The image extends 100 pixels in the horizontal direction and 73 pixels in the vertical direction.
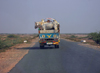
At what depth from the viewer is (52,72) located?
6734 millimetres

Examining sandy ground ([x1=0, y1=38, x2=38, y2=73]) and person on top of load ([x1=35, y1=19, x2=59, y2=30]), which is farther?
person on top of load ([x1=35, y1=19, x2=59, y2=30])

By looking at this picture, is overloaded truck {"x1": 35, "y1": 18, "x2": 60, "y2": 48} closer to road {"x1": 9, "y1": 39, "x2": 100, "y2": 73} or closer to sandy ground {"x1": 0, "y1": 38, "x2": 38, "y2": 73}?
sandy ground {"x1": 0, "y1": 38, "x2": 38, "y2": 73}

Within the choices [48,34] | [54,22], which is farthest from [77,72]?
[54,22]

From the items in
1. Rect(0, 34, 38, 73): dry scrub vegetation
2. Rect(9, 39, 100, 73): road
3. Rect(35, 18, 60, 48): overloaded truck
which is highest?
Rect(35, 18, 60, 48): overloaded truck

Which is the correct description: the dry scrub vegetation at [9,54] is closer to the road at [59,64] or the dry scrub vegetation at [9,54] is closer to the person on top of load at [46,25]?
the road at [59,64]

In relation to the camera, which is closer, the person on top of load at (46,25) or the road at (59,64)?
the road at (59,64)

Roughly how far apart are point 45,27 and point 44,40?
1809 mm

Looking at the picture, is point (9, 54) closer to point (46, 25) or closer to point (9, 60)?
point (9, 60)

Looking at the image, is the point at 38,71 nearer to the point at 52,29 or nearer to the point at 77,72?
the point at 77,72

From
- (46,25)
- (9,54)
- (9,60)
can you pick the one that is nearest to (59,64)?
(9,60)

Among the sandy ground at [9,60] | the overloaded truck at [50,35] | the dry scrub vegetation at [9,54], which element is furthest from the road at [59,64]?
the overloaded truck at [50,35]

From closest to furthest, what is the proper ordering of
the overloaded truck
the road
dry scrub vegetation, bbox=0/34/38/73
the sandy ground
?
the road
the sandy ground
dry scrub vegetation, bbox=0/34/38/73
the overloaded truck

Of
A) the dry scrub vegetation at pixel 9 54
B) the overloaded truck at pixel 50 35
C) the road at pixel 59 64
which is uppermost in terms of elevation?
the overloaded truck at pixel 50 35

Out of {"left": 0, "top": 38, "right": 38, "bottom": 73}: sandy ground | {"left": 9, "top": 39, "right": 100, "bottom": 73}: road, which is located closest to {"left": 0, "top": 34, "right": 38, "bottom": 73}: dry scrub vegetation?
{"left": 0, "top": 38, "right": 38, "bottom": 73}: sandy ground
